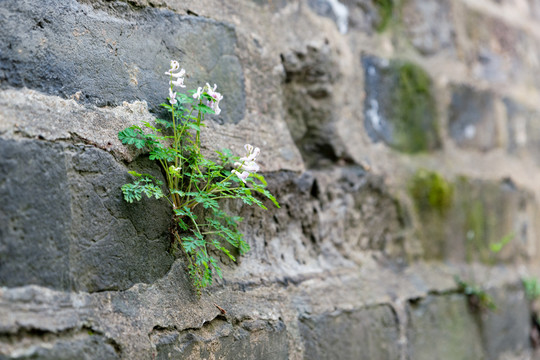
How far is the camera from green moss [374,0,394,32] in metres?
1.55

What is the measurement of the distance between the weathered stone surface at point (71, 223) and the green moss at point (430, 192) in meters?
0.89

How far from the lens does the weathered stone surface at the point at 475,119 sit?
5.65 feet

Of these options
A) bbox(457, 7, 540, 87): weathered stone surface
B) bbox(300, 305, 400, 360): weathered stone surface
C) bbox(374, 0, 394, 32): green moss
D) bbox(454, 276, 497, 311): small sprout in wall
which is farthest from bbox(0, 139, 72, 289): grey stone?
bbox(457, 7, 540, 87): weathered stone surface

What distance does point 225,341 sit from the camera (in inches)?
38.2

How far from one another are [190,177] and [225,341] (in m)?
0.32

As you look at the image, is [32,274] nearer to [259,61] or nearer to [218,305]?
[218,305]

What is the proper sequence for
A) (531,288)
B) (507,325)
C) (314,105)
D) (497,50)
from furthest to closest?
(497,50), (531,288), (507,325), (314,105)

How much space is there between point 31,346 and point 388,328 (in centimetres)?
90

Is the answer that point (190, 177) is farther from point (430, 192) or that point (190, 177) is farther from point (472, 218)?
point (472, 218)

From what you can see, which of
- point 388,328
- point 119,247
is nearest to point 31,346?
point 119,247

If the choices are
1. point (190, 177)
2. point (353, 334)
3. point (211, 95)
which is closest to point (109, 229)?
point (190, 177)

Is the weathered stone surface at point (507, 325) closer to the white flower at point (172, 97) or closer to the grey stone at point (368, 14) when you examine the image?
the grey stone at point (368, 14)

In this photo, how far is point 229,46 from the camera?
1.13m

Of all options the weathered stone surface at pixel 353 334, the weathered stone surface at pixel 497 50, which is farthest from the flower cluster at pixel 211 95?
the weathered stone surface at pixel 497 50
